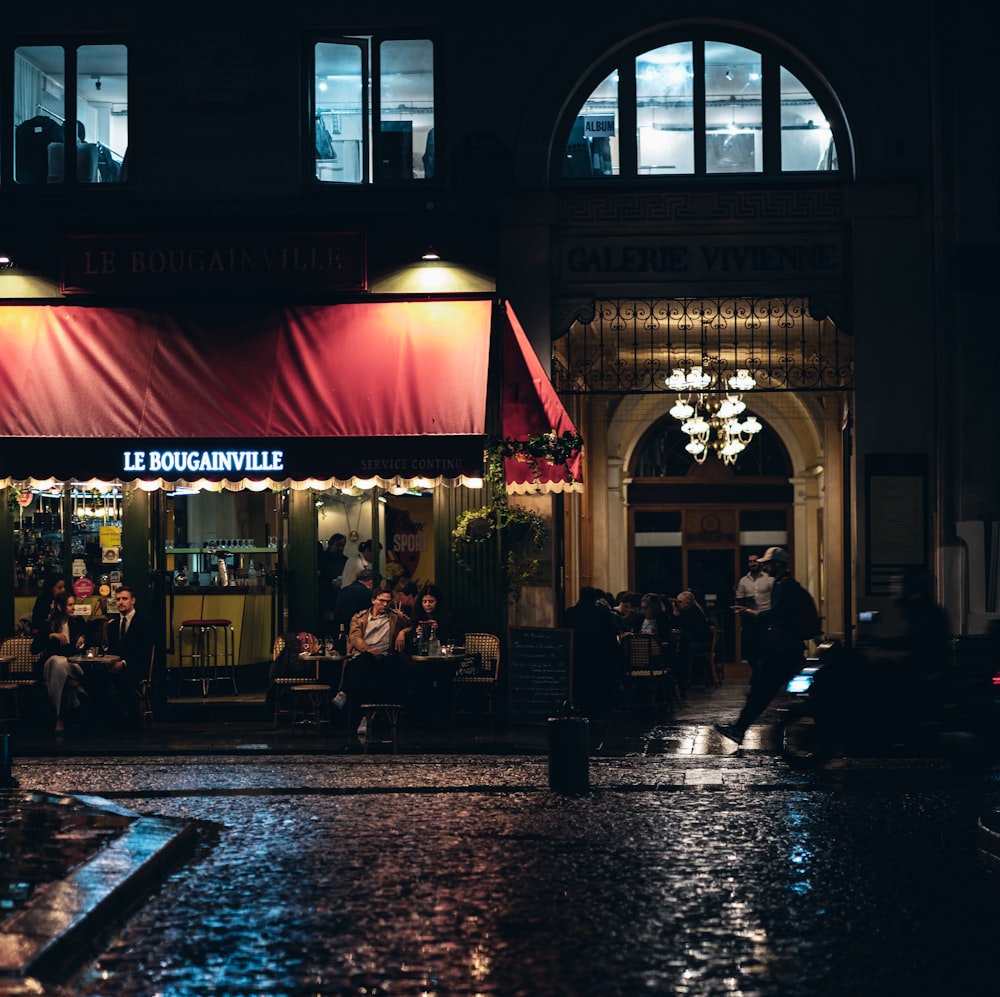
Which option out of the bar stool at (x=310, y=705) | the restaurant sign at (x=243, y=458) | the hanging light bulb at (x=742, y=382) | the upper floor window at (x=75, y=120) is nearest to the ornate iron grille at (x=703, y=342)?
the hanging light bulb at (x=742, y=382)

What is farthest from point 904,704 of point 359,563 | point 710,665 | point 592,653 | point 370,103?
point 710,665

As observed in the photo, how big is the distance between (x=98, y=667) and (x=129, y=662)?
1.11ft

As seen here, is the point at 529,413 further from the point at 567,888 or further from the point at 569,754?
the point at 567,888

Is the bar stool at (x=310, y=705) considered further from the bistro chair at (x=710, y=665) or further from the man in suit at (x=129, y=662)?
the bistro chair at (x=710, y=665)

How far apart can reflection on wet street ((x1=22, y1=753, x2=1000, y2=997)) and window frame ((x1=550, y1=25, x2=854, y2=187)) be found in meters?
7.56

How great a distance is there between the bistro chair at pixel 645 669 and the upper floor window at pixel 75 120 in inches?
312

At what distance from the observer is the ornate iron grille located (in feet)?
59.3

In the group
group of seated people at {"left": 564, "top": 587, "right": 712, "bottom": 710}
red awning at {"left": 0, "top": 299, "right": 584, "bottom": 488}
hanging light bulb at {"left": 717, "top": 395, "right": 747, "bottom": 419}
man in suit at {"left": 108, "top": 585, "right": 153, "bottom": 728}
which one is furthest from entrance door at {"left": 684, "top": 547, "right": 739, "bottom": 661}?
man in suit at {"left": 108, "top": 585, "right": 153, "bottom": 728}

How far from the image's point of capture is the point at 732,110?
1791cm

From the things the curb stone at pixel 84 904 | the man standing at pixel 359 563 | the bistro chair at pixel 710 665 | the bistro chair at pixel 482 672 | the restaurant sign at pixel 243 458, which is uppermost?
the restaurant sign at pixel 243 458

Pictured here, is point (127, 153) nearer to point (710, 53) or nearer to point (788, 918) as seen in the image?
point (710, 53)

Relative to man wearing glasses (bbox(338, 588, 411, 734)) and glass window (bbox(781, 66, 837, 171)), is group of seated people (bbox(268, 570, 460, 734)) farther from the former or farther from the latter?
glass window (bbox(781, 66, 837, 171))

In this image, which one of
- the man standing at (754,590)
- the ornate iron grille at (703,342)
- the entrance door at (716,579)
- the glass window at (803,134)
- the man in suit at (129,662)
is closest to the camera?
the man in suit at (129,662)

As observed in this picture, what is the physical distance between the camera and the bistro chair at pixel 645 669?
18031 mm
